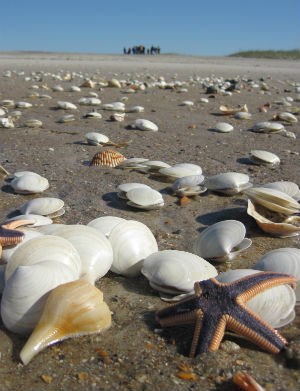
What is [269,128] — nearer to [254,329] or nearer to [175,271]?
[175,271]

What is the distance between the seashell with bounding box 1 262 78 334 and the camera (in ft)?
6.00

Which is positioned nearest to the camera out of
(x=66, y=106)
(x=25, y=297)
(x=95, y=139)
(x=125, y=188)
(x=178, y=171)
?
(x=25, y=297)

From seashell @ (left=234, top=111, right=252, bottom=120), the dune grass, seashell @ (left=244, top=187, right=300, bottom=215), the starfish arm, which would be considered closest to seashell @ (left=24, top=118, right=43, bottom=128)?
seashell @ (left=234, top=111, right=252, bottom=120)

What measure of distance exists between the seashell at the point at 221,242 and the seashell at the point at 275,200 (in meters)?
0.50

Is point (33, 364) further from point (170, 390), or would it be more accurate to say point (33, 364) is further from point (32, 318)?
point (170, 390)

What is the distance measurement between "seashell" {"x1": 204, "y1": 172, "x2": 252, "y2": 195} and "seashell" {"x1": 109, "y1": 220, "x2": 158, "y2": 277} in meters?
1.15

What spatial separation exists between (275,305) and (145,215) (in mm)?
1492

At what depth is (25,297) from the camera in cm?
183

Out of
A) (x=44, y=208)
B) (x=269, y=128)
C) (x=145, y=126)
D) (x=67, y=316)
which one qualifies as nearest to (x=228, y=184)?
(x=44, y=208)

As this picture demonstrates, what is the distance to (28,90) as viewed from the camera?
31.3 ft

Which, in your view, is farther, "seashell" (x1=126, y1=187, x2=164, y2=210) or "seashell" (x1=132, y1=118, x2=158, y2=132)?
"seashell" (x1=132, y1=118, x2=158, y2=132)

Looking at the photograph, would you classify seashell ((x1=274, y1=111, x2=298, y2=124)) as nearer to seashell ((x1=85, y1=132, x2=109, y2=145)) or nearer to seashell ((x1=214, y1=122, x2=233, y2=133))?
seashell ((x1=214, y1=122, x2=233, y2=133))

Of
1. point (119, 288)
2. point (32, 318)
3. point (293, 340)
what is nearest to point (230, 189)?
point (119, 288)

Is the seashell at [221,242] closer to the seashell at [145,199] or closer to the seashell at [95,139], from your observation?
the seashell at [145,199]
